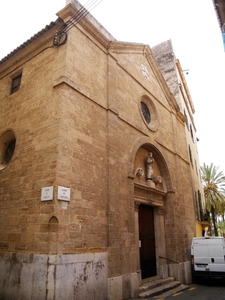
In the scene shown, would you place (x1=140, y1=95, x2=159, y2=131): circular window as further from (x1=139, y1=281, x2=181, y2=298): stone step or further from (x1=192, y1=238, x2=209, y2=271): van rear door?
(x1=139, y1=281, x2=181, y2=298): stone step

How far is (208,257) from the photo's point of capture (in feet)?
33.5

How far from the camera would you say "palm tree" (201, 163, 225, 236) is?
22.6m

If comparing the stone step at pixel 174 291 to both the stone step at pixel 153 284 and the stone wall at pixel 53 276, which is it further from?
the stone wall at pixel 53 276

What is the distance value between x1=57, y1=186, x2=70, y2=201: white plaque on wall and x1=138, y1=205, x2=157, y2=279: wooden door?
455cm

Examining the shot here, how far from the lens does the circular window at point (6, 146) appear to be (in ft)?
26.3

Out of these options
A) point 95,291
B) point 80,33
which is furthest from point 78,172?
point 80,33

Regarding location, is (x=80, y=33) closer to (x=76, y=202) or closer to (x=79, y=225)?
(x=76, y=202)

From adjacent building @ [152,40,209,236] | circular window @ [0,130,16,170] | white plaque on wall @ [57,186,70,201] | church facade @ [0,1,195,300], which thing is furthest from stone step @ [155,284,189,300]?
adjacent building @ [152,40,209,236]

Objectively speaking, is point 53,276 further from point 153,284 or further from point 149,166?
point 149,166

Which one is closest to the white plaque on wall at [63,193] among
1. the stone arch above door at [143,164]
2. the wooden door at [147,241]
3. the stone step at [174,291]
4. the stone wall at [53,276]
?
the stone wall at [53,276]

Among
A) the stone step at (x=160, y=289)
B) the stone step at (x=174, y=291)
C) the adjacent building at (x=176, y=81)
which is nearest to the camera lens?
the stone step at (x=160, y=289)

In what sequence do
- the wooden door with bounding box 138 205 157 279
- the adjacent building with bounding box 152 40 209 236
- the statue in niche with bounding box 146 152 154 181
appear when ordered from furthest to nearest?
the adjacent building with bounding box 152 40 209 236 < the statue in niche with bounding box 146 152 154 181 < the wooden door with bounding box 138 205 157 279

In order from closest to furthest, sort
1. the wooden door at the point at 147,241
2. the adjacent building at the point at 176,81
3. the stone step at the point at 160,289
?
the stone step at the point at 160,289, the wooden door at the point at 147,241, the adjacent building at the point at 176,81

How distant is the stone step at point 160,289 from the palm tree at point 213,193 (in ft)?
45.8
